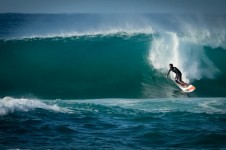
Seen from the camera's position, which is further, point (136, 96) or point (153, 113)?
point (136, 96)

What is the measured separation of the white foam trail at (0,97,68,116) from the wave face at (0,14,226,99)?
7.39 ft

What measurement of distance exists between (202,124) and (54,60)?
312 inches

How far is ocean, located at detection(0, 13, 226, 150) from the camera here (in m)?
7.91

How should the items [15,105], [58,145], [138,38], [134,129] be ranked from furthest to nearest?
[138,38] → [15,105] → [134,129] → [58,145]

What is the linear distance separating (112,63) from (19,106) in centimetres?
601

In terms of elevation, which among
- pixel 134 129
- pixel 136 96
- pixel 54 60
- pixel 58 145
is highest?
pixel 54 60

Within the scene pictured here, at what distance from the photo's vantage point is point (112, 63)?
1518cm

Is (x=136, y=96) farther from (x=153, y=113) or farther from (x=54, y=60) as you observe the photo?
(x=54, y=60)

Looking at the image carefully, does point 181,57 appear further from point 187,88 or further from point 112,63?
point 112,63

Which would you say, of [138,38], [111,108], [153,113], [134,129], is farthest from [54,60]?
[134,129]

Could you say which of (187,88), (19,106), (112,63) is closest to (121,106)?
(187,88)

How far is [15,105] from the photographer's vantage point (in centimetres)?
991

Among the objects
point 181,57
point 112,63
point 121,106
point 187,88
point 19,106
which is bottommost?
point 19,106

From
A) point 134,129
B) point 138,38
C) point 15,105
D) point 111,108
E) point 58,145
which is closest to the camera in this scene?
point 58,145
